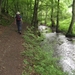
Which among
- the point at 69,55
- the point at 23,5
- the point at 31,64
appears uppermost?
the point at 23,5

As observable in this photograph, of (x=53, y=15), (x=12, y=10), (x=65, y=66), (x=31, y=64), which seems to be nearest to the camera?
(x=31, y=64)

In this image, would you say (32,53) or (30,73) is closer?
(30,73)

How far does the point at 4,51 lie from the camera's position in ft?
38.6

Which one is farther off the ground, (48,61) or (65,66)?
(48,61)

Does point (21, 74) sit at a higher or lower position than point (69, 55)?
higher

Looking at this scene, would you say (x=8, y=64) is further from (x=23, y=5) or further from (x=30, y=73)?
(x=23, y=5)

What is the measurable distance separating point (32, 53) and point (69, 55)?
4668 millimetres

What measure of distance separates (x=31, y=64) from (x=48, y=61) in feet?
3.15

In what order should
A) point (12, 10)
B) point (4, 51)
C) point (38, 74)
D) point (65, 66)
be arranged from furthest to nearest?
1. point (12, 10)
2. point (65, 66)
3. point (4, 51)
4. point (38, 74)

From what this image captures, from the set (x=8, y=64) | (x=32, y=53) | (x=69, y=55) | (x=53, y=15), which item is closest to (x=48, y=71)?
(x=8, y=64)

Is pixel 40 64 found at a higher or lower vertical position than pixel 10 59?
lower

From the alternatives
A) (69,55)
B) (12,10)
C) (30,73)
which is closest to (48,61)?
(30,73)

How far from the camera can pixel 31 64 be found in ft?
34.7

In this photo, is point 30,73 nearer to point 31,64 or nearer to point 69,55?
point 31,64
